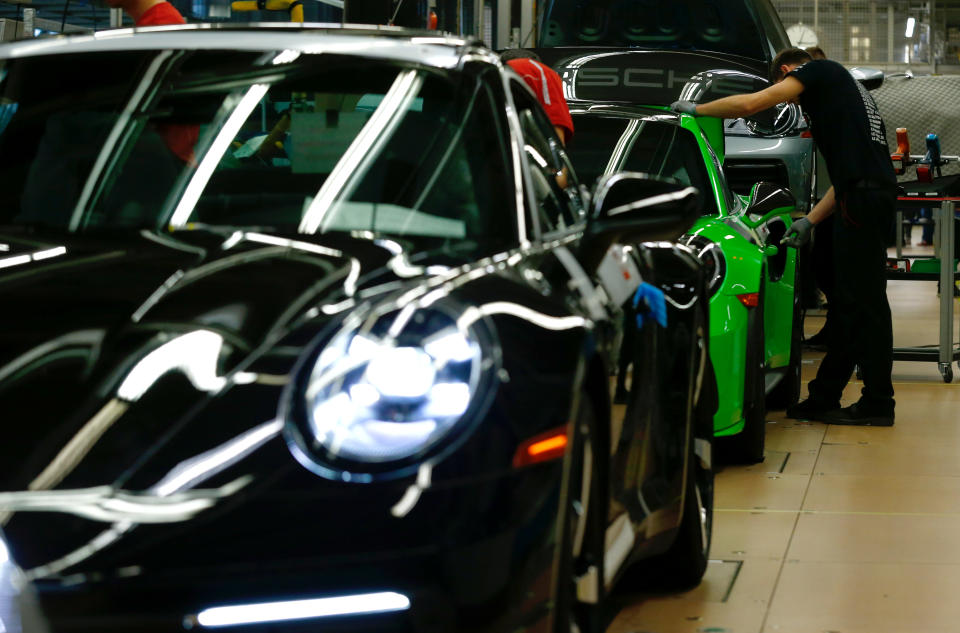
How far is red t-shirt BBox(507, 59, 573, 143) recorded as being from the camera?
6895 millimetres

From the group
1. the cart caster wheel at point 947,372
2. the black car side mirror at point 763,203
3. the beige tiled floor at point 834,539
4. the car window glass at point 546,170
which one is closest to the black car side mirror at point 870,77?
the cart caster wheel at point 947,372

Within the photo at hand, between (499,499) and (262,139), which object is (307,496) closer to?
(499,499)

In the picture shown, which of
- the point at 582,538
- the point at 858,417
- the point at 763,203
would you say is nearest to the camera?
the point at 582,538

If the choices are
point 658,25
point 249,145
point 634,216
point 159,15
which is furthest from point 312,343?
point 658,25

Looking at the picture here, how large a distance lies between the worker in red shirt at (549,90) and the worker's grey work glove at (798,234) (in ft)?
5.66

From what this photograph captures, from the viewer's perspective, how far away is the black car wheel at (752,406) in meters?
6.77

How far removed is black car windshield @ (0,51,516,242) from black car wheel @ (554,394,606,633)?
51cm

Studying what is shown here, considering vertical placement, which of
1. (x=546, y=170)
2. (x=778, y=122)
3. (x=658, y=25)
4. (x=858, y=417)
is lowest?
(x=858, y=417)

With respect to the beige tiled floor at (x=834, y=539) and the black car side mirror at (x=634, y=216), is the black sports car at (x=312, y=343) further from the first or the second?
the beige tiled floor at (x=834, y=539)

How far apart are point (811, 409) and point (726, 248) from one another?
2.19 m

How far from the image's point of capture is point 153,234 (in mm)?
3186

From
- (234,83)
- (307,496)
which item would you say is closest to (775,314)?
(234,83)

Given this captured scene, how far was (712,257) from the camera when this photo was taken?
6.63m

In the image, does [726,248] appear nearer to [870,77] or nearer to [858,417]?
[858,417]
